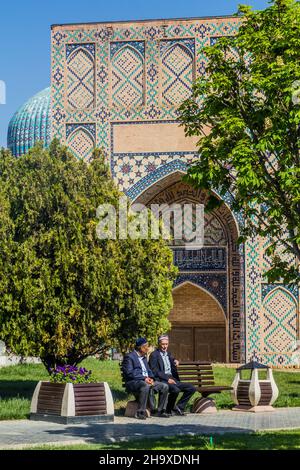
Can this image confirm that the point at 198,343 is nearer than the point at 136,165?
No

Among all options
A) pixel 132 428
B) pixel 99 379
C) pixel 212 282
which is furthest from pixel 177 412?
pixel 212 282

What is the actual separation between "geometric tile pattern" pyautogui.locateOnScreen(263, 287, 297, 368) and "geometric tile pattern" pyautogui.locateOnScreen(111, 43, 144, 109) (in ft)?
20.6

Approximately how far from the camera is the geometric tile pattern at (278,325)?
2219 centimetres

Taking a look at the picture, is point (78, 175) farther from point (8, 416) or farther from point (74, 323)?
point (8, 416)

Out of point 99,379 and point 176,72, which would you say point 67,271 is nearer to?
point 99,379

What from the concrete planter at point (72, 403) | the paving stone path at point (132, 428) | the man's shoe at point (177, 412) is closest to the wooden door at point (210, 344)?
the paving stone path at point (132, 428)

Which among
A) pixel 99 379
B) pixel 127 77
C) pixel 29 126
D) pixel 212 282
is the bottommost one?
pixel 99 379

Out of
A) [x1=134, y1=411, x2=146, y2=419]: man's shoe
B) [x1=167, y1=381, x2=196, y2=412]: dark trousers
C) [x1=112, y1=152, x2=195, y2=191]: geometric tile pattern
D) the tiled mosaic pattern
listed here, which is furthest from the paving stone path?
[x1=112, y1=152, x2=195, y2=191]: geometric tile pattern

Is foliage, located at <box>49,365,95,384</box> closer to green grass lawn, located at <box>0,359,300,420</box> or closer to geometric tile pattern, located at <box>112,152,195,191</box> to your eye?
green grass lawn, located at <box>0,359,300,420</box>

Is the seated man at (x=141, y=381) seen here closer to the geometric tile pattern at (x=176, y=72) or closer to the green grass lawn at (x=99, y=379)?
the green grass lawn at (x=99, y=379)

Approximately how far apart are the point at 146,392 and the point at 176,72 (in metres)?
13.4

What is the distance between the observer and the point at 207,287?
23969 mm

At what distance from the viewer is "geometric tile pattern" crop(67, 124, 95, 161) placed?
23.1m

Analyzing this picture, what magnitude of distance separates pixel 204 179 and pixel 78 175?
6607 millimetres
